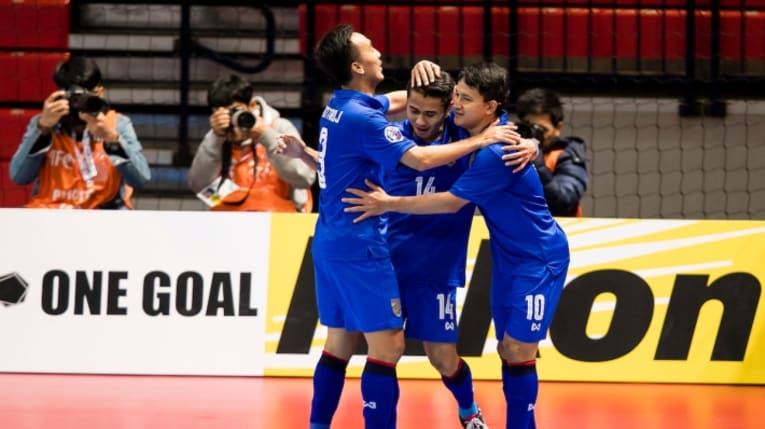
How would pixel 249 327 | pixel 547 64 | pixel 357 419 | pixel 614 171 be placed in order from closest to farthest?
pixel 357 419 → pixel 249 327 → pixel 614 171 → pixel 547 64

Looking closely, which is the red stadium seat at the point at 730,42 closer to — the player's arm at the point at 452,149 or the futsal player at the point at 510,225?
the futsal player at the point at 510,225

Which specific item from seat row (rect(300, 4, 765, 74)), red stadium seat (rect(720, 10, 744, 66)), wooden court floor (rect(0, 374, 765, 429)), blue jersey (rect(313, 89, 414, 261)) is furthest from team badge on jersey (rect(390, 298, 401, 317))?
red stadium seat (rect(720, 10, 744, 66))

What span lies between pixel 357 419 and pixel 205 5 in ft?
15.9

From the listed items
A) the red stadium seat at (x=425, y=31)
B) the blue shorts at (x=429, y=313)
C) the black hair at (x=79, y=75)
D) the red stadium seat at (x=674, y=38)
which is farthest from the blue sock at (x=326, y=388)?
the red stadium seat at (x=674, y=38)

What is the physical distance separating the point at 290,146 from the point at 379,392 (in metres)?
1.06

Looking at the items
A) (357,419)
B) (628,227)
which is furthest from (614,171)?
(357,419)

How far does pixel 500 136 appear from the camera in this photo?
14.1 feet

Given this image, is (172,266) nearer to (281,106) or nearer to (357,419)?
(357,419)

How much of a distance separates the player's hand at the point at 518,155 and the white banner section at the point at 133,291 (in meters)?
2.35

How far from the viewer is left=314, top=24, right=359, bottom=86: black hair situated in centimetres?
438

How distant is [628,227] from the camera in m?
6.51

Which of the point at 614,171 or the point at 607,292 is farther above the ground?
the point at 614,171

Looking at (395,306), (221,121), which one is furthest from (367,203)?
(221,121)

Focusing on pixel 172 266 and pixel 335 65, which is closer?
pixel 335 65
